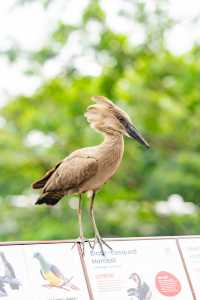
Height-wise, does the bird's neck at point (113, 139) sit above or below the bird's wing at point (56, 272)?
above

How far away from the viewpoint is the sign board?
2955 mm

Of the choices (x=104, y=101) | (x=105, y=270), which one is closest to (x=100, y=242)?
(x=105, y=270)

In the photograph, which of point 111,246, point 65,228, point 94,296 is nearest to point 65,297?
point 94,296

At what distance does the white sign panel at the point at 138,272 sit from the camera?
10.2 feet

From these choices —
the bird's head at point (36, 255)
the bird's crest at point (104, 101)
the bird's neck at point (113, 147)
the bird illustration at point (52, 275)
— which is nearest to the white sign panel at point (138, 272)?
the bird illustration at point (52, 275)

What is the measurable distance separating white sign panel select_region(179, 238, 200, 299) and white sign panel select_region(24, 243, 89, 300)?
55 cm

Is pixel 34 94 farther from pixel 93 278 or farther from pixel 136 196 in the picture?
pixel 93 278

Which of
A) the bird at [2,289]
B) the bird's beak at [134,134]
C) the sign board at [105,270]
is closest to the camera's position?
the bird at [2,289]

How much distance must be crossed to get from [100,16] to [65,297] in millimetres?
6848

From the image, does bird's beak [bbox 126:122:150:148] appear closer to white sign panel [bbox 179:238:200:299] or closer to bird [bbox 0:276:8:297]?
white sign panel [bbox 179:238:200:299]

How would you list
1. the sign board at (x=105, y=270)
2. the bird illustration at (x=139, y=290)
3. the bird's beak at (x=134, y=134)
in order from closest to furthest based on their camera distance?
1. the sign board at (x=105, y=270)
2. the bird's beak at (x=134, y=134)
3. the bird illustration at (x=139, y=290)

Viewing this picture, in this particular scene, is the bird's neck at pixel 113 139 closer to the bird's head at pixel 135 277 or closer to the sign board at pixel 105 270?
the sign board at pixel 105 270

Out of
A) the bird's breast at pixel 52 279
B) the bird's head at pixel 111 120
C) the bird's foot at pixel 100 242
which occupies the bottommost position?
the bird's breast at pixel 52 279

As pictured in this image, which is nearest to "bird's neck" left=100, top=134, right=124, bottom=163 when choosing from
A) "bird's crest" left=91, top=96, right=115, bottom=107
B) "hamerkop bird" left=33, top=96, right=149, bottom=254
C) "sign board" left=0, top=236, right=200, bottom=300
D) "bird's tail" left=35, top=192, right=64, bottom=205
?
"hamerkop bird" left=33, top=96, right=149, bottom=254
